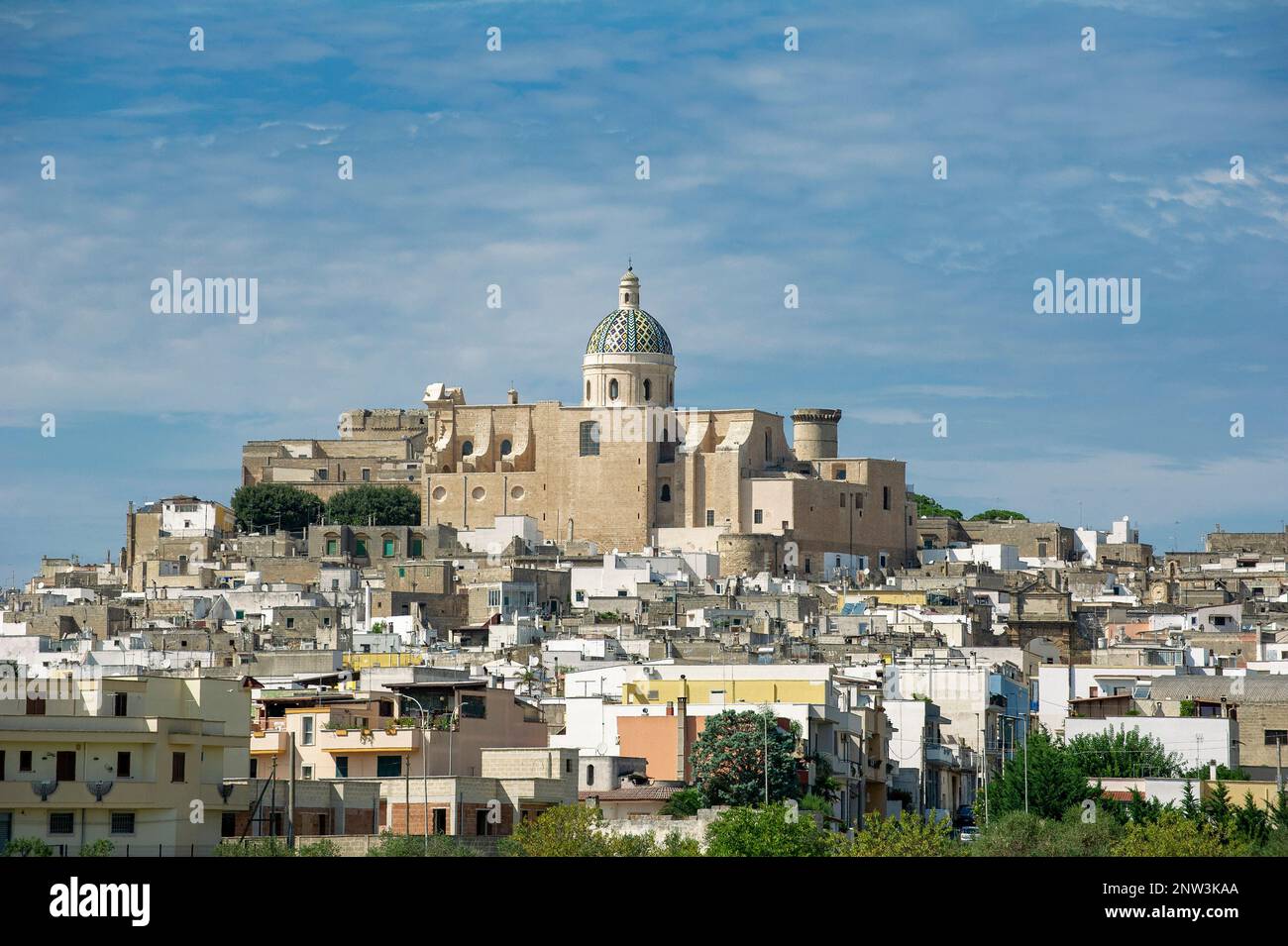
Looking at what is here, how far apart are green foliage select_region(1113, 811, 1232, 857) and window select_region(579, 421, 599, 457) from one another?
4847 cm

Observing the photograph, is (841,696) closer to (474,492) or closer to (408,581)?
(408,581)

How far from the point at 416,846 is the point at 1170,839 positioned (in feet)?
21.5

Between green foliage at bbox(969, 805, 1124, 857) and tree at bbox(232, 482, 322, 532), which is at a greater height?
tree at bbox(232, 482, 322, 532)

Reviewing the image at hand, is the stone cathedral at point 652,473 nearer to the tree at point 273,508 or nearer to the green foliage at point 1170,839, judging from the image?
the tree at point 273,508

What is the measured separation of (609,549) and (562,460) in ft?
11.1

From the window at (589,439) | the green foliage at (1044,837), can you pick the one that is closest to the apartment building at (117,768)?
the green foliage at (1044,837)

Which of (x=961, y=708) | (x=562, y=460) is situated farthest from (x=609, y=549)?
(x=961, y=708)

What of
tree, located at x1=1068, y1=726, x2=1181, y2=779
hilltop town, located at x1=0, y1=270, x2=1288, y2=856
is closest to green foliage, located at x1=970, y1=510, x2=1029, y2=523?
hilltop town, located at x1=0, y1=270, x2=1288, y2=856

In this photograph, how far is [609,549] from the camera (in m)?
71.5

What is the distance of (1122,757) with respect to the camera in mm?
31641

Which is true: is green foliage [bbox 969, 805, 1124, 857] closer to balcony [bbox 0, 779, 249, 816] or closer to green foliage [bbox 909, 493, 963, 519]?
balcony [bbox 0, 779, 249, 816]

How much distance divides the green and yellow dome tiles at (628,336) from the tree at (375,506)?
22.2ft

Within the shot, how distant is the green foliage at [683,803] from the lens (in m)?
26.9

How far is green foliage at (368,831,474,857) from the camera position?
2217 centimetres
